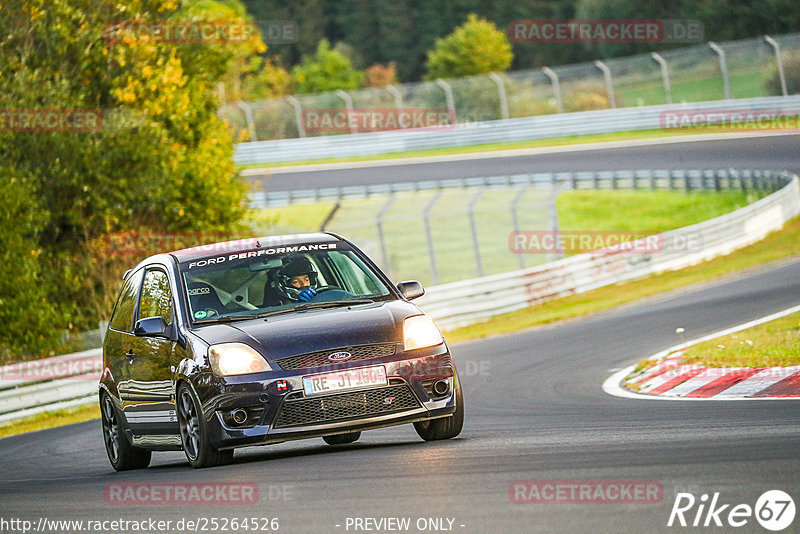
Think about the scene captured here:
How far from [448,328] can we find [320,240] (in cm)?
1345

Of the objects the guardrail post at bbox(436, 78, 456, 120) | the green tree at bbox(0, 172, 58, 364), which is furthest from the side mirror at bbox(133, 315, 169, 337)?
the guardrail post at bbox(436, 78, 456, 120)

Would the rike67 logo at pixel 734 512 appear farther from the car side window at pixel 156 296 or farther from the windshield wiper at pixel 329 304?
the car side window at pixel 156 296

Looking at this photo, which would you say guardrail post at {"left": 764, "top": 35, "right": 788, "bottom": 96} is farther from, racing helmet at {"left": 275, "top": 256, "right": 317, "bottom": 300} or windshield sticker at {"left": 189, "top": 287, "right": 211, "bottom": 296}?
windshield sticker at {"left": 189, "top": 287, "right": 211, "bottom": 296}

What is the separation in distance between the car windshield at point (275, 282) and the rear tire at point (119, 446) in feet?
5.06

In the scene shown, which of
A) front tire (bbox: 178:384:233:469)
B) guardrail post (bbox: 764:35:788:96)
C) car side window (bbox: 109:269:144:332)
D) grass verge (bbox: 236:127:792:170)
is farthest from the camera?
grass verge (bbox: 236:127:792:170)

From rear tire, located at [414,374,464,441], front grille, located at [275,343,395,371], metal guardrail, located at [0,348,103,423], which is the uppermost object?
front grille, located at [275,343,395,371]

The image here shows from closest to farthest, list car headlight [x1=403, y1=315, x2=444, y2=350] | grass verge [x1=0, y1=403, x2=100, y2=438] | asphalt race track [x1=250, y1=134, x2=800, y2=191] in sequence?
car headlight [x1=403, y1=315, x2=444, y2=350] < grass verge [x1=0, y1=403, x2=100, y2=438] < asphalt race track [x1=250, y1=134, x2=800, y2=191]

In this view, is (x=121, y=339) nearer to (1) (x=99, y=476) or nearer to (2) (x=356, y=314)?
(1) (x=99, y=476)

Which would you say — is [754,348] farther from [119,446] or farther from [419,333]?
[119,446]

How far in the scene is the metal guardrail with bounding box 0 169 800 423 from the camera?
58.7ft

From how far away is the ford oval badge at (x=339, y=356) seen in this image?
27.1 feet

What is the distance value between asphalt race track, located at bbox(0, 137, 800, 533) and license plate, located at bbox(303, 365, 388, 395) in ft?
1.51

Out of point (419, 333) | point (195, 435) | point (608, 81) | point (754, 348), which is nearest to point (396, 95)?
point (608, 81)

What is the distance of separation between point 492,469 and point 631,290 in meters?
18.0
